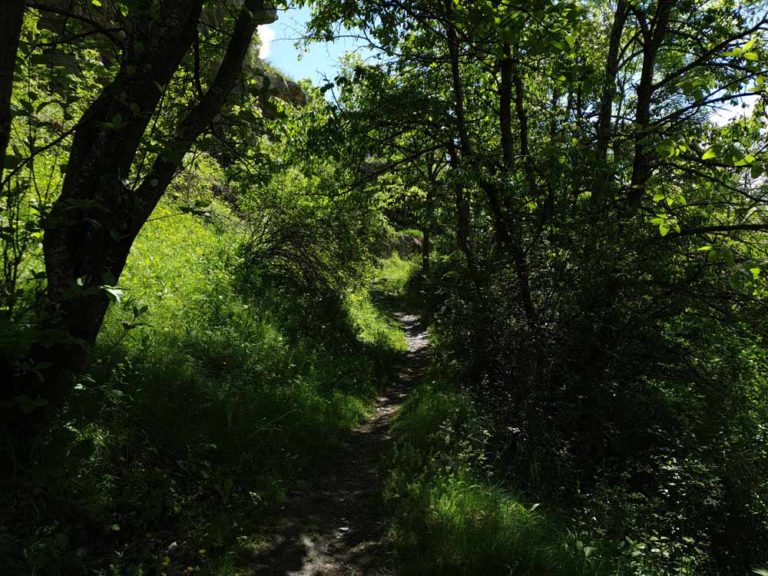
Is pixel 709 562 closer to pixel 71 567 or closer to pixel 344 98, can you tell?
pixel 71 567

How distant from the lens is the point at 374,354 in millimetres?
12180

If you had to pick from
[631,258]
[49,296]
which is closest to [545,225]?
[631,258]

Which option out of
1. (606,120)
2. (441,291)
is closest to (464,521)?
(441,291)

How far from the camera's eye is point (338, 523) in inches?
206

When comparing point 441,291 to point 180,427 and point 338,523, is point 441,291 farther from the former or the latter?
point 180,427

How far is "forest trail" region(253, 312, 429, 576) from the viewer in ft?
14.5

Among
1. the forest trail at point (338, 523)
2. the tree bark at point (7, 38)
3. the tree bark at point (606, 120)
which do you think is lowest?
the forest trail at point (338, 523)

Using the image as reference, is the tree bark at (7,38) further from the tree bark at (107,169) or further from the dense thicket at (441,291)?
the tree bark at (107,169)

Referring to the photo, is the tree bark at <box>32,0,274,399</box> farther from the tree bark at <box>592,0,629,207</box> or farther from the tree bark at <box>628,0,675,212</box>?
the tree bark at <box>628,0,675,212</box>

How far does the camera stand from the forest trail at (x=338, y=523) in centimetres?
441

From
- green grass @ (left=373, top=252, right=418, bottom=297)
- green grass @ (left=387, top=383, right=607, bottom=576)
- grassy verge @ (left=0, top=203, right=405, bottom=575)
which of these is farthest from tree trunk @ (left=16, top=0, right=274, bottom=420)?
green grass @ (left=373, top=252, right=418, bottom=297)

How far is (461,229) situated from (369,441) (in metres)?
4.82

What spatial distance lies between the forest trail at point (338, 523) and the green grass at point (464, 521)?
271 millimetres

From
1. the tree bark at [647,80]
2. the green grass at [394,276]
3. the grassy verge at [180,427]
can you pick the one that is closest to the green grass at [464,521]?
the grassy verge at [180,427]
